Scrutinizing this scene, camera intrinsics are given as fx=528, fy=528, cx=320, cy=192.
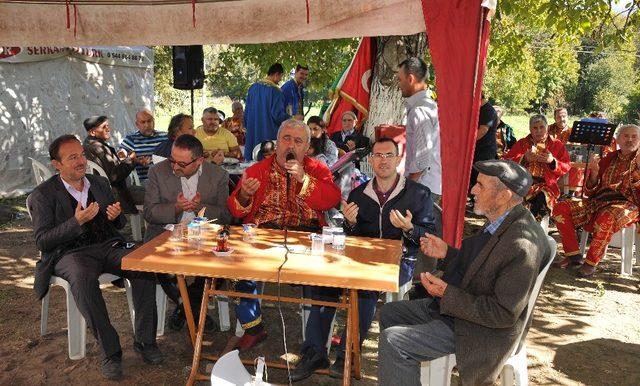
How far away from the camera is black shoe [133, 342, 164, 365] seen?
140 inches

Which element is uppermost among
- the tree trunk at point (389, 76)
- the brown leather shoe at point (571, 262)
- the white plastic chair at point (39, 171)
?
the tree trunk at point (389, 76)

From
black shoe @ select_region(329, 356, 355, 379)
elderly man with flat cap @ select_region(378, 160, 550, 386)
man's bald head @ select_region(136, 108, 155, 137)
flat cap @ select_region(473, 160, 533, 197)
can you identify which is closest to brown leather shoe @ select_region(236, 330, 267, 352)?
black shoe @ select_region(329, 356, 355, 379)

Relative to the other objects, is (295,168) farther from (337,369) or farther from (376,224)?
(337,369)

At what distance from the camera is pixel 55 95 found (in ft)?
30.6

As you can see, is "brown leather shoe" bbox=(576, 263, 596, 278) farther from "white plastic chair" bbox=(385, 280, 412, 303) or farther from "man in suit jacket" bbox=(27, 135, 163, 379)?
"man in suit jacket" bbox=(27, 135, 163, 379)

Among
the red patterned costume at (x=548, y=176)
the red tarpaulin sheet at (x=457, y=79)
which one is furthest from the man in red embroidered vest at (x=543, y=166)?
the red tarpaulin sheet at (x=457, y=79)

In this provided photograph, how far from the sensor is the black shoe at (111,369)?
3.34m

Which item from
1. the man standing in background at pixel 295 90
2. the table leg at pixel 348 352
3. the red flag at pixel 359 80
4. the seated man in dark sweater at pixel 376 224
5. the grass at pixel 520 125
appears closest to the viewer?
the table leg at pixel 348 352

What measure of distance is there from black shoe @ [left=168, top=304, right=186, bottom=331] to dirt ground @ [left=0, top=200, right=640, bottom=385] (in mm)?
66

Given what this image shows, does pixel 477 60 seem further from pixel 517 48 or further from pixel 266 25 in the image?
pixel 517 48

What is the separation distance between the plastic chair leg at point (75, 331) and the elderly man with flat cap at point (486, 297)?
2.09 meters

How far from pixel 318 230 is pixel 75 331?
5.89ft

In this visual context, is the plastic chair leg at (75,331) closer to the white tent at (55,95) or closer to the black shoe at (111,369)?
the black shoe at (111,369)

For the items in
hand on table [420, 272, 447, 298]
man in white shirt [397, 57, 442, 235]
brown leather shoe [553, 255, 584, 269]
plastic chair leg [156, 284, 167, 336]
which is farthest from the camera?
brown leather shoe [553, 255, 584, 269]
